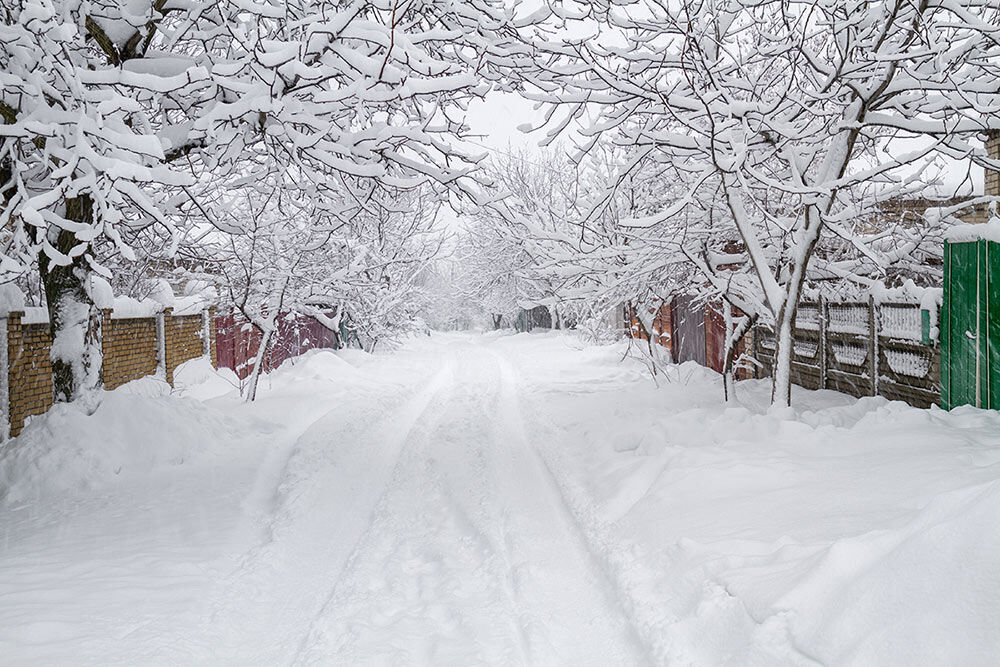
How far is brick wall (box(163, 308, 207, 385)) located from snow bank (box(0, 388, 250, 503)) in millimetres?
5782

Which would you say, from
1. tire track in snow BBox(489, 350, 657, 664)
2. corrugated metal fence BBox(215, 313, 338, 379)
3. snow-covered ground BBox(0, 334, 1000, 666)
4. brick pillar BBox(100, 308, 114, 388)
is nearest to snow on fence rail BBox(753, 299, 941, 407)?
snow-covered ground BBox(0, 334, 1000, 666)

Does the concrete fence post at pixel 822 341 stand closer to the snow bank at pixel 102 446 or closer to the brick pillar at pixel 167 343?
the snow bank at pixel 102 446

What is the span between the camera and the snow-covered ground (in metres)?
2.73

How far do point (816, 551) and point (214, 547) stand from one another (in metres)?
3.91

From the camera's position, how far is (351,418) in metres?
9.62

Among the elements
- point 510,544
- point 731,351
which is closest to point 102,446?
point 510,544

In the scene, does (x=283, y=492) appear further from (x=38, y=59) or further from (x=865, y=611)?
(x=865, y=611)

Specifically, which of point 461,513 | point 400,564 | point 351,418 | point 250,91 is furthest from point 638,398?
point 250,91

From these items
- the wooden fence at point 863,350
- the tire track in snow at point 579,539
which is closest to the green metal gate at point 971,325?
the wooden fence at point 863,350

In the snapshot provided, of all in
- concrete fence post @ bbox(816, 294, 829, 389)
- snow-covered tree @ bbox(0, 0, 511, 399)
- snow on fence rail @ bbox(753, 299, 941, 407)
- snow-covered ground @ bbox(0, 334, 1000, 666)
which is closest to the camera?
snow-covered ground @ bbox(0, 334, 1000, 666)

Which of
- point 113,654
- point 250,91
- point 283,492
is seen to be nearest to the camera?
point 113,654

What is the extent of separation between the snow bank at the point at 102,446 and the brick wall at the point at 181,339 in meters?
5.78

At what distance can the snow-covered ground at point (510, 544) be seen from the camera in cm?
273

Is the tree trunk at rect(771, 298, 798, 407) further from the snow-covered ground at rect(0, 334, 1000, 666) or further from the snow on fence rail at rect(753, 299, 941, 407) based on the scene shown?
the snow on fence rail at rect(753, 299, 941, 407)
